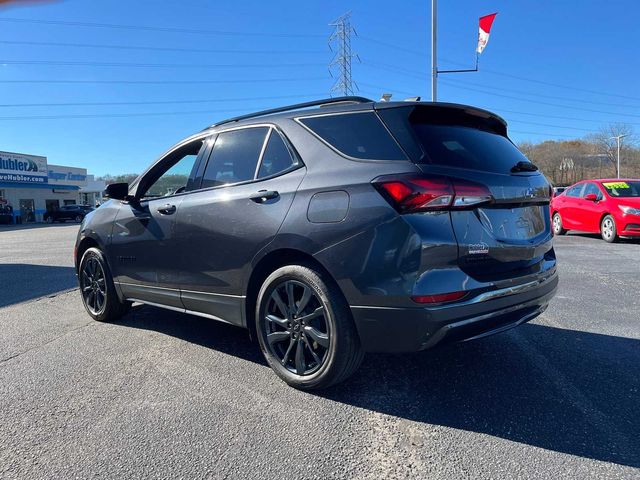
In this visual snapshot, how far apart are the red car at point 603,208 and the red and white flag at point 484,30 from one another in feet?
32.9

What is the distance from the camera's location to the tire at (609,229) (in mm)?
10812

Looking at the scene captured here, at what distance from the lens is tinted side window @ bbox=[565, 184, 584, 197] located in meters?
12.4

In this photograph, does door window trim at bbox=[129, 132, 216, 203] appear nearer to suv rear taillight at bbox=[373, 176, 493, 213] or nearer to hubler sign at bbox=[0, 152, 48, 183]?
suv rear taillight at bbox=[373, 176, 493, 213]

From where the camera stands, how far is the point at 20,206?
43.3m

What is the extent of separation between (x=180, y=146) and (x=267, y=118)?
1085 millimetres

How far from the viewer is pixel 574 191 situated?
12.6 meters

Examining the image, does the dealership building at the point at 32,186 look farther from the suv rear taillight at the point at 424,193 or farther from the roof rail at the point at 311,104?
the suv rear taillight at the point at 424,193

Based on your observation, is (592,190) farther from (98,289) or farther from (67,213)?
(67,213)

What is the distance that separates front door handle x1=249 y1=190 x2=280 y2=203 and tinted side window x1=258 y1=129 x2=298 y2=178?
6.7 inches

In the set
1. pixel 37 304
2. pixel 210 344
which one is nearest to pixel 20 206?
pixel 37 304

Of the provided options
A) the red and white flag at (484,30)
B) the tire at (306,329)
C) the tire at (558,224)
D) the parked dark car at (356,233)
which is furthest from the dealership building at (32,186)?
the tire at (306,329)

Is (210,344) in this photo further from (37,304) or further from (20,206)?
(20,206)

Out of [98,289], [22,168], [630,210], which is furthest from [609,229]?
[22,168]

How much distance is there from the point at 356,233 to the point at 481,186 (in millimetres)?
794
